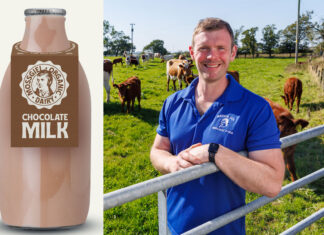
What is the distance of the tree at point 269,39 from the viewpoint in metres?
27.9

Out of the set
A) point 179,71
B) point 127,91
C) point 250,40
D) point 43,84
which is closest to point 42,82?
point 43,84

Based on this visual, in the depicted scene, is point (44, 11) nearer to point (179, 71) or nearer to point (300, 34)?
point (179, 71)

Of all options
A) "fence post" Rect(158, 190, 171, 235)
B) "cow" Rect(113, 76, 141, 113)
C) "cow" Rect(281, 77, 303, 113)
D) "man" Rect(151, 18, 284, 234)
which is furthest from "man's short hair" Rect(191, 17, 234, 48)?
"cow" Rect(281, 77, 303, 113)

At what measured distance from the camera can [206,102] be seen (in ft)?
2.90

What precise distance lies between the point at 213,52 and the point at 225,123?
6.7 inches

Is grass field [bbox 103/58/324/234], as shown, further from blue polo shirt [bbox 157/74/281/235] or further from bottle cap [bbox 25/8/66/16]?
bottle cap [bbox 25/8/66/16]

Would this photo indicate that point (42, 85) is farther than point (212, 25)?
No

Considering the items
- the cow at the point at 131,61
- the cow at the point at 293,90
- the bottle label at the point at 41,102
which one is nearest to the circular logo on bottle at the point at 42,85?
the bottle label at the point at 41,102

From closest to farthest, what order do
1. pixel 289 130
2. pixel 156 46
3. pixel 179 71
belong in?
pixel 289 130 → pixel 179 71 → pixel 156 46

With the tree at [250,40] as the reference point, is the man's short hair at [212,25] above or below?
below

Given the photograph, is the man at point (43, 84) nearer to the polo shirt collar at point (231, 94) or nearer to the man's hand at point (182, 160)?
the man's hand at point (182, 160)

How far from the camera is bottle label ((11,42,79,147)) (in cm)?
30

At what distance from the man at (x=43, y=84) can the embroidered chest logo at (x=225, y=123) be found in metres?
0.54

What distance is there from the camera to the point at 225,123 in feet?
2.63
